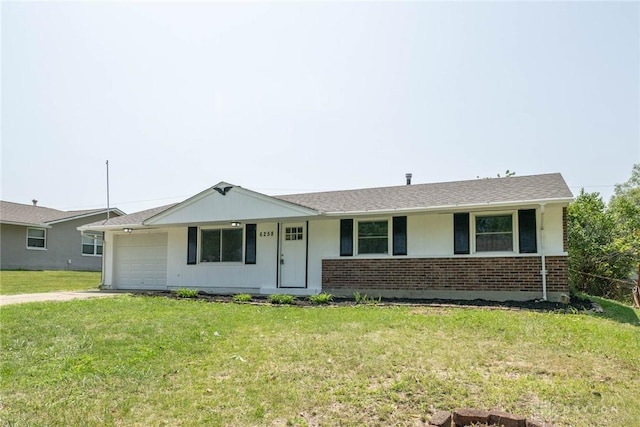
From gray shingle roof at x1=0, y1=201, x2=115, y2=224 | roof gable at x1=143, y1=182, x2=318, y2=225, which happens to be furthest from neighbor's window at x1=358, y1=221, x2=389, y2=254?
gray shingle roof at x1=0, y1=201, x2=115, y2=224

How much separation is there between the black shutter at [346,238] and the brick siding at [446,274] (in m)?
0.24

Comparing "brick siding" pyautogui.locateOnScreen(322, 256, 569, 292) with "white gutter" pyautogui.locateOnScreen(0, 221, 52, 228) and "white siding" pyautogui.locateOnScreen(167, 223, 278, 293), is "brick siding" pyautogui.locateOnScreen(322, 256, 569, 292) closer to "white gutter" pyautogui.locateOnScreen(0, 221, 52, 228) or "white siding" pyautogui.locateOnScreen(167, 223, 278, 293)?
"white siding" pyautogui.locateOnScreen(167, 223, 278, 293)

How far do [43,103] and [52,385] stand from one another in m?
10.4

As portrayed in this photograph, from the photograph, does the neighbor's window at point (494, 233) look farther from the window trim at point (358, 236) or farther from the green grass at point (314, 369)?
the green grass at point (314, 369)

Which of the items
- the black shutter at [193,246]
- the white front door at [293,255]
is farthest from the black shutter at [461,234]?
the black shutter at [193,246]

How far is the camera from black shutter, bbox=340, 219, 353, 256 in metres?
13.0

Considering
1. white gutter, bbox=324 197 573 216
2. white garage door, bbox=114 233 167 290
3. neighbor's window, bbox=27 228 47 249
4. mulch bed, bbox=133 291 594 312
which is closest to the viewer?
mulch bed, bbox=133 291 594 312

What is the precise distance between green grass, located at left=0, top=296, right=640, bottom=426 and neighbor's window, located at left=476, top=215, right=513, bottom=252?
11.5ft

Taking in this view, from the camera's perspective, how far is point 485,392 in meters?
4.27

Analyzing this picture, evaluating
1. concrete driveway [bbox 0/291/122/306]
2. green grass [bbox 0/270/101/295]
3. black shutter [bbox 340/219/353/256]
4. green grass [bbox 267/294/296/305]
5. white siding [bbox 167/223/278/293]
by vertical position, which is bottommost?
green grass [bbox 0/270/101/295]

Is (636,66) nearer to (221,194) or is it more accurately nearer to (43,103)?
(221,194)

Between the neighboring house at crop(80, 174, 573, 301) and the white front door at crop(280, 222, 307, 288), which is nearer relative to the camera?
the neighboring house at crop(80, 174, 573, 301)

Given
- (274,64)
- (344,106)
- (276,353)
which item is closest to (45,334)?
(276,353)

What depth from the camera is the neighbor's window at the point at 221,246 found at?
1478 centimetres
